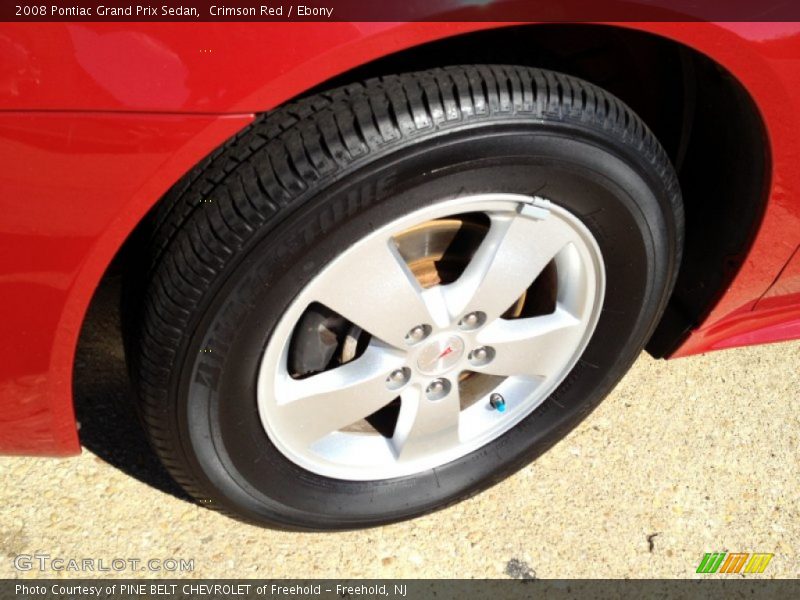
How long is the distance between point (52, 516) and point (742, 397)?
1.72 meters

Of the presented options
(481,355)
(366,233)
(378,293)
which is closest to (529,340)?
(481,355)

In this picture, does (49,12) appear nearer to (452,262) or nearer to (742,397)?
(452,262)

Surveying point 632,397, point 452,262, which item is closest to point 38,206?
point 452,262

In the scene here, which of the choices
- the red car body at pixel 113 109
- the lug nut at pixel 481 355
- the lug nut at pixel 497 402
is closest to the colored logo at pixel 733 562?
the lug nut at pixel 497 402

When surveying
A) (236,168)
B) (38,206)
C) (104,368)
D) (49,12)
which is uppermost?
(49,12)

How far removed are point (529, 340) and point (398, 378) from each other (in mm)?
283

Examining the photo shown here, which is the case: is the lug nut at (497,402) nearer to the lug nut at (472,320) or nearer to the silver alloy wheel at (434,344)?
the silver alloy wheel at (434,344)

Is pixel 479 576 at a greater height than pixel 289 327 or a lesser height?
lesser

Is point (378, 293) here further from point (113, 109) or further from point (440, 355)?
point (113, 109)

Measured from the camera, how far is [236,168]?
1.33 meters

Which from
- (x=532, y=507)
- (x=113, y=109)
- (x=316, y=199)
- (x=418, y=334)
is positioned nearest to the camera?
(x=113, y=109)

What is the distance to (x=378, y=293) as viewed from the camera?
1.51m

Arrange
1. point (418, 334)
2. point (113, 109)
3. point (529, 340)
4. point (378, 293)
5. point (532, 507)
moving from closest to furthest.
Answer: point (113, 109) → point (378, 293) → point (418, 334) → point (529, 340) → point (532, 507)

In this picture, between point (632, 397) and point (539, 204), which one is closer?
point (539, 204)
